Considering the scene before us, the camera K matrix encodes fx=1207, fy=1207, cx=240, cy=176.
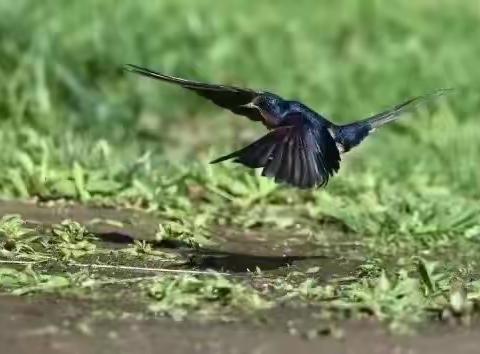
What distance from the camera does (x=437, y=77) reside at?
21.1 ft

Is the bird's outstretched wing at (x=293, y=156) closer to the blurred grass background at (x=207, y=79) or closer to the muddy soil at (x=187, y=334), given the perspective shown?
the muddy soil at (x=187, y=334)

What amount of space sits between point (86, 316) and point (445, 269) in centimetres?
125

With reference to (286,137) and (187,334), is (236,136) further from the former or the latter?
(187,334)

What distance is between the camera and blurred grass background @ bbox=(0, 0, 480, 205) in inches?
195

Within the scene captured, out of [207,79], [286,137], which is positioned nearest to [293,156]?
[286,137]

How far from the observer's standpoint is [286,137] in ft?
10.7

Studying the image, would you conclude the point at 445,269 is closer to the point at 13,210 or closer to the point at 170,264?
the point at 170,264

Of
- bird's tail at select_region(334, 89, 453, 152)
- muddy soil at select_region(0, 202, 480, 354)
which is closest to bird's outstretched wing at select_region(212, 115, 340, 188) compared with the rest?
bird's tail at select_region(334, 89, 453, 152)

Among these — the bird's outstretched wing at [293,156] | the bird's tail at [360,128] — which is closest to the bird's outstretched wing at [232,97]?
the bird's outstretched wing at [293,156]

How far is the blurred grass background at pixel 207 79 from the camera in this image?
4.95m

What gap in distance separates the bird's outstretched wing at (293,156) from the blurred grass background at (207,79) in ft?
3.67

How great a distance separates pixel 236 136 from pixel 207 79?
0.42 m

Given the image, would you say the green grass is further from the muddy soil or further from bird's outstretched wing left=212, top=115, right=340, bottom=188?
bird's outstretched wing left=212, top=115, right=340, bottom=188

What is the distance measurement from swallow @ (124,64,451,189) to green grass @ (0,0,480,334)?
11.3 inches
